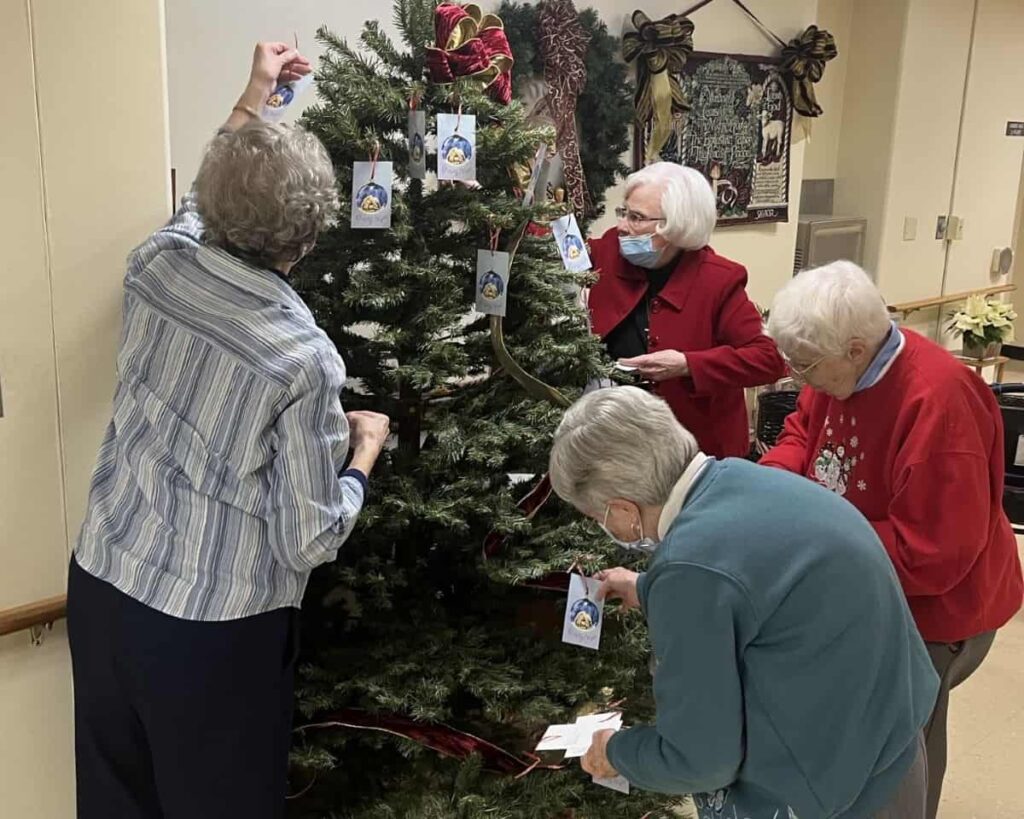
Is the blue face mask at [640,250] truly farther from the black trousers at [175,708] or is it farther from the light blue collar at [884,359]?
the black trousers at [175,708]

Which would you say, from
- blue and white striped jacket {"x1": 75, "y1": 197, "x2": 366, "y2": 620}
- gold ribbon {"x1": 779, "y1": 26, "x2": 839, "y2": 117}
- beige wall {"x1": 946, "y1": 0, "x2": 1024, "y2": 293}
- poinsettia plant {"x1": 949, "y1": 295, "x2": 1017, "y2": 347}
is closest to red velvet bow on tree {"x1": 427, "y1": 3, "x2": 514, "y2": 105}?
blue and white striped jacket {"x1": 75, "y1": 197, "x2": 366, "y2": 620}

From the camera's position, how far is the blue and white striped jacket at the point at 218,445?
1.42 metres

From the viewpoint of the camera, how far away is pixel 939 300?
20.0 feet

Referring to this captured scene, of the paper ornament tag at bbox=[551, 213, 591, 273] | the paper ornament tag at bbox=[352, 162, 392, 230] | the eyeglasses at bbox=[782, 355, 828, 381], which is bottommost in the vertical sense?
the eyeglasses at bbox=[782, 355, 828, 381]

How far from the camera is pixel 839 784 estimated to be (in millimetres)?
1349

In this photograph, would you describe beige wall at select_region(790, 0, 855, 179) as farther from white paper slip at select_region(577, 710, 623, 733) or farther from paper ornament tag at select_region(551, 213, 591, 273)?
white paper slip at select_region(577, 710, 623, 733)

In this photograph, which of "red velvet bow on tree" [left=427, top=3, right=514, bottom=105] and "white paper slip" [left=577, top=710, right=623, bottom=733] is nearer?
"white paper slip" [left=577, top=710, right=623, bottom=733]

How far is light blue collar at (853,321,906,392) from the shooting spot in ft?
6.14

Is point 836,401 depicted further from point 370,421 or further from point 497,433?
point 370,421

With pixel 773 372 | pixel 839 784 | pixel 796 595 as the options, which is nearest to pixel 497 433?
pixel 796 595

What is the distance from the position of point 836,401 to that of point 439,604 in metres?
0.87

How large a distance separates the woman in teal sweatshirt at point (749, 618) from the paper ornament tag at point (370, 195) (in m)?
0.57

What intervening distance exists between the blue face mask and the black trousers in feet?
4.24

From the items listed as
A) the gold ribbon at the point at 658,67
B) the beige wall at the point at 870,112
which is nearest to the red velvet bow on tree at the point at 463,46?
the gold ribbon at the point at 658,67
